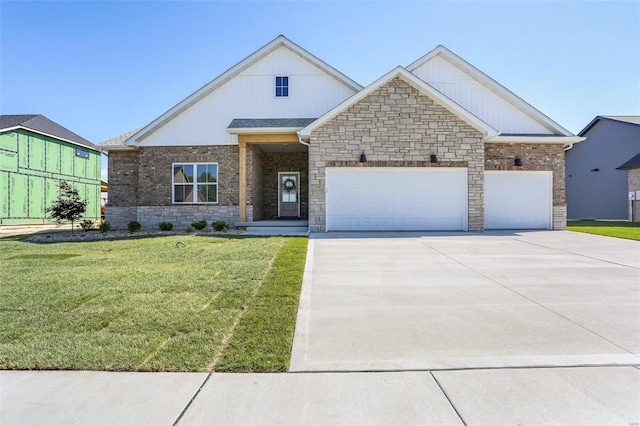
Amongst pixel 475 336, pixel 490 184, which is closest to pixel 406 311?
pixel 475 336

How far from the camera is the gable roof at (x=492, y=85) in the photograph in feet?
47.8

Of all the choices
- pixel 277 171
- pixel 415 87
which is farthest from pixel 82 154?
pixel 415 87

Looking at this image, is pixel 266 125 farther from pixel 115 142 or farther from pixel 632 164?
pixel 632 164

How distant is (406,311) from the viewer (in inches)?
174

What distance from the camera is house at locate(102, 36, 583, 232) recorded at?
12.7 metres

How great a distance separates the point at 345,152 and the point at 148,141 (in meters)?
8.60

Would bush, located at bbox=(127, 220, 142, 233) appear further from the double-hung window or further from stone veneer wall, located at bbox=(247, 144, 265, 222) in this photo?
stone veneer wall, located at bbox=(247, 144, 265, 222)

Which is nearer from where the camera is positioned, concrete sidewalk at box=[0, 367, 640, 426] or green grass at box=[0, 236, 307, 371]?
concrete sidewalk at box=[0, 367, 640, 426]

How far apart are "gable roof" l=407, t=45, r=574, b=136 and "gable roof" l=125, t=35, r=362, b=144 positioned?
11.0 ft

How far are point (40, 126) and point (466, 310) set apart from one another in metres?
28.6

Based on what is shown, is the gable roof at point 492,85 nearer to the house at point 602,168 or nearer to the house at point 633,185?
the house at point 633,185

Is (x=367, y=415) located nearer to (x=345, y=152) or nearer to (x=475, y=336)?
(x=475, y=336)

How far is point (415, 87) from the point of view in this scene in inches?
499

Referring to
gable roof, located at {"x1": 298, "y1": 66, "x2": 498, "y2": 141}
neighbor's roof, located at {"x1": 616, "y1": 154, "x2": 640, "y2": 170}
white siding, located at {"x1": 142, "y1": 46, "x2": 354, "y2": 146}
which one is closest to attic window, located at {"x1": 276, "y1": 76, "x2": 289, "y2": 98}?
white siding, located at {"x1": 142, "y1": 46, "x2": 354, "y2": 146}
